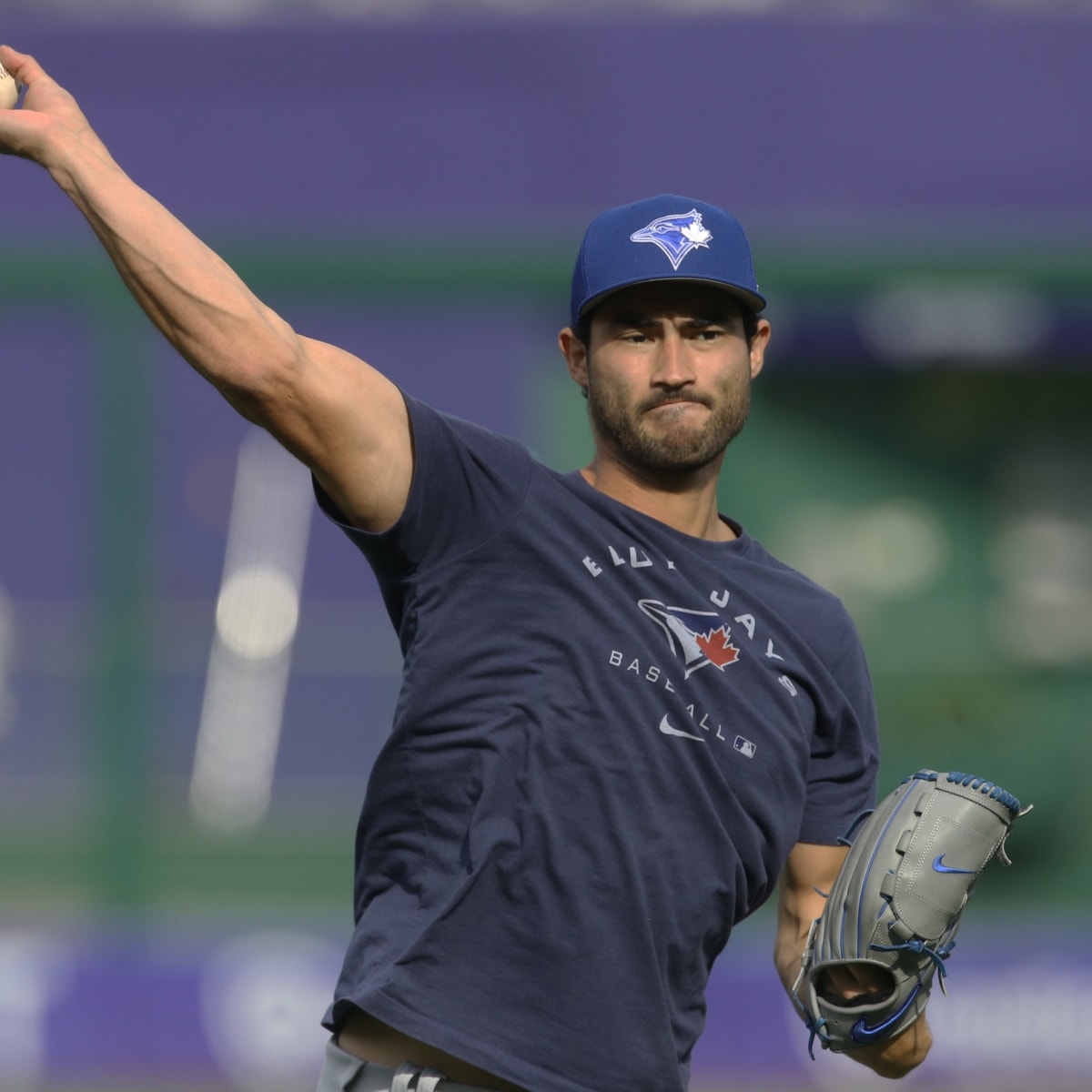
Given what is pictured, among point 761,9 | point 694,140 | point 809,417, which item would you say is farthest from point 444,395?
point 809,417

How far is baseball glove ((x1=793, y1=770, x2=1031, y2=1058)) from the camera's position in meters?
2.85

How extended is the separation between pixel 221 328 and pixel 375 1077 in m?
1.11

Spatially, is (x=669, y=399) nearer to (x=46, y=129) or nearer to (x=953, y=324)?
(x=46, y=129)

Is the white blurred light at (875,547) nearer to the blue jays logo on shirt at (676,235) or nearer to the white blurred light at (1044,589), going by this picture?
the white blurred light at (1044,589)

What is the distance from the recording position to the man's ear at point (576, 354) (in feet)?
9.96

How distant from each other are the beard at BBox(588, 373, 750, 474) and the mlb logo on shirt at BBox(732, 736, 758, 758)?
0.43m

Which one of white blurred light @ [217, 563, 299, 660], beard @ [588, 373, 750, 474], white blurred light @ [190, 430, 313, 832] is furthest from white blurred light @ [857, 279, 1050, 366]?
beard @ [588, 373, 750, 474]

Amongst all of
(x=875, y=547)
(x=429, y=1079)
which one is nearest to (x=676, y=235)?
(x=429, y=1079)

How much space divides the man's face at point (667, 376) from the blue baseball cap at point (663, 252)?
3cm

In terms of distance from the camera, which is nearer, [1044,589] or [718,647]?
[718,647]

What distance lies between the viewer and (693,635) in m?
2.81

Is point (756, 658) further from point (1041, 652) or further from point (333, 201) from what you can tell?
point (333, 201)

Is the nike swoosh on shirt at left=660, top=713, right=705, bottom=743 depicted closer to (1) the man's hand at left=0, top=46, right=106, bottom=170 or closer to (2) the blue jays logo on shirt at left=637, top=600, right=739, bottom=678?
(2) the blue jays logo on shirt at left=637, top=600, right=739, bottom=678

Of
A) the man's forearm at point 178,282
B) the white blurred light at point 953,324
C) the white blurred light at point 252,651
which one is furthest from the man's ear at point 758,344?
the white blurred light at point 252,651
